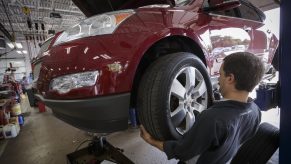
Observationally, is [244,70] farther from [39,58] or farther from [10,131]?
[10,131]

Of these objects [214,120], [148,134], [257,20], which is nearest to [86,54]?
[148,134]

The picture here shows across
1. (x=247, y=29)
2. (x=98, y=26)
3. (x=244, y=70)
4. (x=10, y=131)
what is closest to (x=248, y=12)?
(x=247, y=29)

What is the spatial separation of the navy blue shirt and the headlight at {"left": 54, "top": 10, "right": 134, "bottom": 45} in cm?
69

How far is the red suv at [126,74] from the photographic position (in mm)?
1034

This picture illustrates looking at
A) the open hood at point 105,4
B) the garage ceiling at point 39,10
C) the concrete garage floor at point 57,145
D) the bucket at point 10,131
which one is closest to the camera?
the open hood at point 105,4

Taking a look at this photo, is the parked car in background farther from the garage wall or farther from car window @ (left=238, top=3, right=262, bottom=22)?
the garage wall

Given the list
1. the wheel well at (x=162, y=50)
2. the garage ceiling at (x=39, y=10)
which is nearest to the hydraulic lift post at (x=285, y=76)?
the wheel well at (x=162, y=50)

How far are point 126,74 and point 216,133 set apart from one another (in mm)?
548

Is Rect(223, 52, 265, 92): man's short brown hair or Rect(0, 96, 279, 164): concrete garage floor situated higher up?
Rect(223, 52, 265, 92): man's short brown hair

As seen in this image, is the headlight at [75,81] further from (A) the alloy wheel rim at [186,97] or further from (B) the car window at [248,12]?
(B) the car window at [248,12]

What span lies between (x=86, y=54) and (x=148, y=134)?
61 centimetres

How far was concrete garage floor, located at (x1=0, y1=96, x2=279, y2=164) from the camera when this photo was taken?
1.97 m

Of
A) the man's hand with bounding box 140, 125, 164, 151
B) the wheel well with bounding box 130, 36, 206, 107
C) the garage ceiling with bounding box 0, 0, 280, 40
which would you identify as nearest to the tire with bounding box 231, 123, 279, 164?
the man's hand with bounding box 140, 125, 164, 151

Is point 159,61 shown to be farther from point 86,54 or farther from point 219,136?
point 219,136
